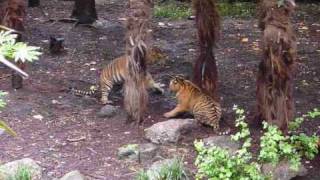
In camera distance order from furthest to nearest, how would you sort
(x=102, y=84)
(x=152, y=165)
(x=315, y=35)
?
(x=315, y=35) < (x=102, y=84) < (x=152, y=165)

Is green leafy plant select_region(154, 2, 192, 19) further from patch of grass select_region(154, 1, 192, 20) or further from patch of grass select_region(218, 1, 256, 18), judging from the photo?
patch of grass select_region(218, 1, 256, 18)

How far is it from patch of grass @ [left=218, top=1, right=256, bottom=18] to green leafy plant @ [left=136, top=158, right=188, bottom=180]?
782cm

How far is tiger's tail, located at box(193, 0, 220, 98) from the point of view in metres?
5.75

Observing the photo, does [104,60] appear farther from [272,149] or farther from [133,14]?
[272,149]

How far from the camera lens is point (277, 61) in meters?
5.16

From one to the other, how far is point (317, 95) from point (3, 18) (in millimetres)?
3669

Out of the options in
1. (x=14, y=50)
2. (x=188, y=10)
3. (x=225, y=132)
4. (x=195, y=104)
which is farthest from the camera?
(x=188, y=10)

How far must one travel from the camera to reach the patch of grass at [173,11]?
12.3m

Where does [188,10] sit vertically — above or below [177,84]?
below

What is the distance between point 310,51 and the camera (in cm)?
923

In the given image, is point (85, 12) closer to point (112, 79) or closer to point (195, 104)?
point (112, 79)

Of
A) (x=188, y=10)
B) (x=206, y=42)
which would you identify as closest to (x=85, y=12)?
(x=188, y=10)

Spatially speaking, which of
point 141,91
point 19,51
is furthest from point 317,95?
point 19,51

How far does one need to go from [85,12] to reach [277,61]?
628cm
